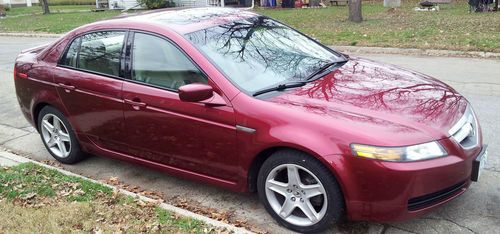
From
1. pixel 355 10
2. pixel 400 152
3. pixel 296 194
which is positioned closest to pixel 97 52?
pixel 296 194

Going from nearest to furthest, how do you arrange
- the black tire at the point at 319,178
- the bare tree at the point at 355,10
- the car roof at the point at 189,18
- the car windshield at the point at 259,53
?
the black tire at the point at 319,178 < the car windshield at the point at 259,53 < the car roof at the point at 189,18 < the bare tree at the point at 355,10

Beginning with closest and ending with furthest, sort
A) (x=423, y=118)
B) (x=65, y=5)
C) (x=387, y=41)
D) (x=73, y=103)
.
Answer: (x=423, y=118) < (x=73, y=103) < (x=387, y=41) < (x=65, y=5)

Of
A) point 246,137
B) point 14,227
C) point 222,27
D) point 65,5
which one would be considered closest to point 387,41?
point 222,27

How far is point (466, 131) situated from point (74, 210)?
2.95 metres

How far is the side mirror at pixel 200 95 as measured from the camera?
3.59m

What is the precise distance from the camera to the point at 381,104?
3.41m

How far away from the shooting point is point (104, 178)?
4.80 meters

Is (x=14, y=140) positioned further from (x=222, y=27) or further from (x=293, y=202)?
(x=293, y=202)

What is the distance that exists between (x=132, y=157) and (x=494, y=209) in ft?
9.80

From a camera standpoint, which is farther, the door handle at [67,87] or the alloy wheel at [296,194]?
the door handle at [67,87]

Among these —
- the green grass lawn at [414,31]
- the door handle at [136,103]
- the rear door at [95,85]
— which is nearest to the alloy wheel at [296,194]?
the door handle at [136,103]

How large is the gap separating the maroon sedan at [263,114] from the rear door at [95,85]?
13mm

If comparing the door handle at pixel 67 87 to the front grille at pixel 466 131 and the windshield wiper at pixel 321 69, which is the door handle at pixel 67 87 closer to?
the windshield wiper at pixel 321 69

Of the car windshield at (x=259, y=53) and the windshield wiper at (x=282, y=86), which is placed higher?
the car windshield at (x=259, y=53)
